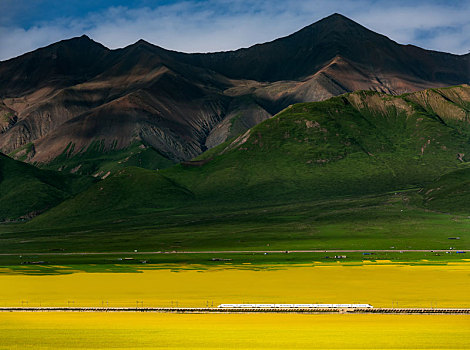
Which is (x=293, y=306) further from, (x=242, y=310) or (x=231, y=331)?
(x=231, y=331)

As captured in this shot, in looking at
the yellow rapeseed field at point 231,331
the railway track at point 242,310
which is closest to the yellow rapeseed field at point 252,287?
the railway track at point 242,310

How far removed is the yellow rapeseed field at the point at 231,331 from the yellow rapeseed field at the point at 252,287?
1074 cm

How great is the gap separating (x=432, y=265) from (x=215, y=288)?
6036 cm

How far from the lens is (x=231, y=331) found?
195 ft

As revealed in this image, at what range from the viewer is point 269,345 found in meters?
52.6

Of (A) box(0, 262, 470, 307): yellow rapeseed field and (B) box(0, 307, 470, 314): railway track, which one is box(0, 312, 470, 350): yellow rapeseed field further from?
(A) box(0, 262, 470, 307): yellow rapeseed field

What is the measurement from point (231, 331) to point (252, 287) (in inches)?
1587

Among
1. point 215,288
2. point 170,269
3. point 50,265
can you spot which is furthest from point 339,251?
point 215,288

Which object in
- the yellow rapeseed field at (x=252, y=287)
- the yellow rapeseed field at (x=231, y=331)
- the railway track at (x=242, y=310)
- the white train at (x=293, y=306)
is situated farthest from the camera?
the yellow rapeseed field at (x=252, y=287)

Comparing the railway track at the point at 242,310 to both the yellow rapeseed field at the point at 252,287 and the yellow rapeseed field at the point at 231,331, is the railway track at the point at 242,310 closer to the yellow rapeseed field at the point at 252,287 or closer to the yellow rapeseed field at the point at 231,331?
the yellow rapeseed field at the point at 231,331

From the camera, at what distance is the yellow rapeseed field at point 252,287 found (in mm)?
83062

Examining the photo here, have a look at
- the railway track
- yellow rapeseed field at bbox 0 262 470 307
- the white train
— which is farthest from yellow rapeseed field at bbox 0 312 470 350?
yellow rapeseed field at bbox 0 262 470 307

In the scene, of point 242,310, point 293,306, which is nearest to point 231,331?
point 242,310

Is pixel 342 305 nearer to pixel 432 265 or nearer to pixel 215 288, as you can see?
pixel 215 288
